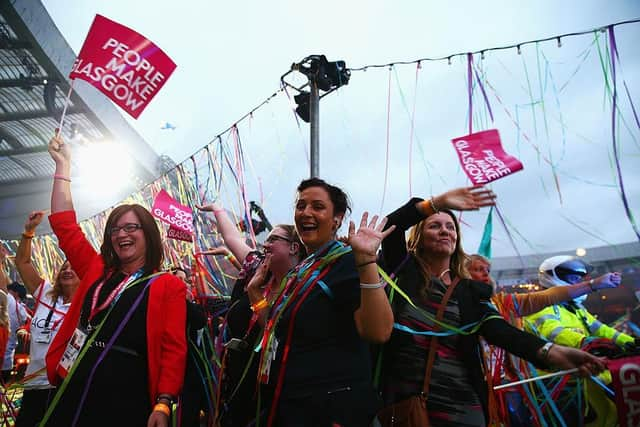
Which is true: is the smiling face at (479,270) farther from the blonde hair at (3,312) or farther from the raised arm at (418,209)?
the blonde hair at (3,312)

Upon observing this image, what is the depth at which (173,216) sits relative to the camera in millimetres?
6539

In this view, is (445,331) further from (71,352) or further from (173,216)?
(173,216)

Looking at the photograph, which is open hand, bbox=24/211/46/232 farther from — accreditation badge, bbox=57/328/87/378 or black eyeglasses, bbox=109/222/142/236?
accreditation badge, bbox=57/328/87/378

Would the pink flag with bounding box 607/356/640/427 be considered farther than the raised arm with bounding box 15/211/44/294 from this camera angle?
No

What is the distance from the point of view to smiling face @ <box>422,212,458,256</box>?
216 centimetres

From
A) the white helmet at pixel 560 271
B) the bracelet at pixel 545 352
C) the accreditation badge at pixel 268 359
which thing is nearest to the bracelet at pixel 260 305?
the accreditation badge at pixel 268 359

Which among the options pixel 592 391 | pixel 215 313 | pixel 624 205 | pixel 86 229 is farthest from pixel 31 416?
pixel 86 229

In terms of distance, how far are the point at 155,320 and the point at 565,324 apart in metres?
2.94

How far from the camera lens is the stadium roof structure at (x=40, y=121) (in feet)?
46.9

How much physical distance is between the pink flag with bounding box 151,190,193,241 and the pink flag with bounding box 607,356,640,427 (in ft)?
18.2

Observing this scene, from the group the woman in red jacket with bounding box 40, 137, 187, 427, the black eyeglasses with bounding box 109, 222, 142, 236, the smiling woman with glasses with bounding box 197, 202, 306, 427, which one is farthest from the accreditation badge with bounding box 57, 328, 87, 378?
the smiling woman with glasses with bounding box 197, 202, 306, 427

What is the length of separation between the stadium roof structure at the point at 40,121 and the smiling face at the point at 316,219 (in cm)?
1499

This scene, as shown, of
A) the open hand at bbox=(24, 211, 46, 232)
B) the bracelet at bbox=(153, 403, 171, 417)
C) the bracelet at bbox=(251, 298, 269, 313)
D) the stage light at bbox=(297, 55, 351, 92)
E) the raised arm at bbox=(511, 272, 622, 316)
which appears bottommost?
the raised arm at bbox=(511, 272, 622, 316)

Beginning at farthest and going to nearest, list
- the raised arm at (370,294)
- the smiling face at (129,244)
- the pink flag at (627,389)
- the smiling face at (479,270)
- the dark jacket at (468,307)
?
the smiling face at (479,270), the pink flag at (627,389), the smiling face at (129,244), the dark jacket at (468,307), the raised arm at (370,294)
